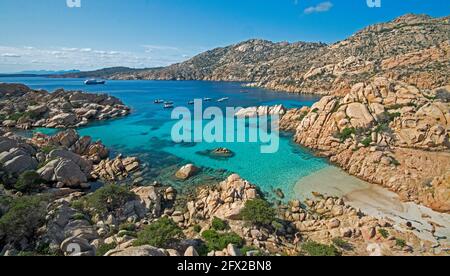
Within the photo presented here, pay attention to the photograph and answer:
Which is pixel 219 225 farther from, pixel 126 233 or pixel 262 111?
pixel 262 111

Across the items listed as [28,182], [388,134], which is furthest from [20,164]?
[388,134]

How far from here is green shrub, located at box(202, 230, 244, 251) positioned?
44.3ft

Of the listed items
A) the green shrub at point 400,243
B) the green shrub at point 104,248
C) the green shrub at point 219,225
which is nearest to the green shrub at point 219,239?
the green shrub at point 219,225

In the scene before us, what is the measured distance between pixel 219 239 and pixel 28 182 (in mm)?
17016

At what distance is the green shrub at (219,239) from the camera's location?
44.3 feet

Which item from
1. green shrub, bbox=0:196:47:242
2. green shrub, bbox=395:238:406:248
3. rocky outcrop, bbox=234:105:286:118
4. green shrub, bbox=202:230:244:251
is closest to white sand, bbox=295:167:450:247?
green shrub, bbox=395:238:406:248

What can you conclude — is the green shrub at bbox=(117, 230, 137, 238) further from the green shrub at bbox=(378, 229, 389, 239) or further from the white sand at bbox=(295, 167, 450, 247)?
the green shrub at bbox=(378, 229, 389, 239)

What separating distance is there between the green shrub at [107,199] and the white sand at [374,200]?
13.8 metres

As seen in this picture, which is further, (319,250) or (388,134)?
(388,134)

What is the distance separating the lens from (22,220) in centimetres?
1355

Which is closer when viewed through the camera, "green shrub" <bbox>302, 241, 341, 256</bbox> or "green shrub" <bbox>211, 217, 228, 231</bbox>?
"green shrub" <bbox>302, 241, 341, 256</bbox>

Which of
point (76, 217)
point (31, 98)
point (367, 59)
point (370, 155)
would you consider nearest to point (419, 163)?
point (370, 155)

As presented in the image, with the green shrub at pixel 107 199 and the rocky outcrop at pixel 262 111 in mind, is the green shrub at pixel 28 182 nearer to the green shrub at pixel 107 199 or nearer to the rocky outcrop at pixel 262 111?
the green shrub at pixel 107 199

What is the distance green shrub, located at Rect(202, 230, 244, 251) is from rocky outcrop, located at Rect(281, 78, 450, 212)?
583 inches
